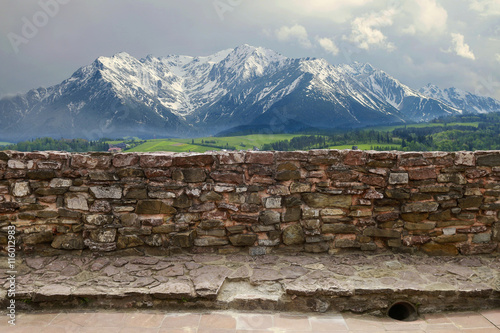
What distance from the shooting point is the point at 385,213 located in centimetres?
464

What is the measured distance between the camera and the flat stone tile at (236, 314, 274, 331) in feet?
10.3

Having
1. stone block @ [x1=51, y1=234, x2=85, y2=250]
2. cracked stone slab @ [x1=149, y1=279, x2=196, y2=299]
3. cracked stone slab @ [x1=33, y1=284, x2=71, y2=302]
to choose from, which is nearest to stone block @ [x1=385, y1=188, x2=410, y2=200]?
cracked stone slab @ [x1=149, y1=279, x2=196, y2=299]

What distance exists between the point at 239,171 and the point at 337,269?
6.40 ft

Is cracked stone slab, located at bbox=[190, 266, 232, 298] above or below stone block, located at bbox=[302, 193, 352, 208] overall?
below

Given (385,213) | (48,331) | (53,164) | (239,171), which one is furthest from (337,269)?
(53,164)

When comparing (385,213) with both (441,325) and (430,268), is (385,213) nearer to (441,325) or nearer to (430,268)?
(430,268)

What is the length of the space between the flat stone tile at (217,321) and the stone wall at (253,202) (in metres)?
1.31

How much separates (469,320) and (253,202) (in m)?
2.93

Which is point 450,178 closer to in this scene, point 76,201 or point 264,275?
point 264,275

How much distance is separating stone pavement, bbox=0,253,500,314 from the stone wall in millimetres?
280

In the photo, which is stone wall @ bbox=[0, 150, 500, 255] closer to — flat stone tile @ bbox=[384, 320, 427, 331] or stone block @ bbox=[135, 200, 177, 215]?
stone block @ bbox=[135, 200, 177, 215]

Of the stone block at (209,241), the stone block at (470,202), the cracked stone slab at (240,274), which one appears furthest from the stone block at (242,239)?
the stone block at (470,202)

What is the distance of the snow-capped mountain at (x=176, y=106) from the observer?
107 meters

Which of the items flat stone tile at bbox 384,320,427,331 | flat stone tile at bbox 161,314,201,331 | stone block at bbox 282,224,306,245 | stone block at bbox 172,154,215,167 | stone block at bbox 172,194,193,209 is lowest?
flat stone tile at bbox 161,314,201,331
